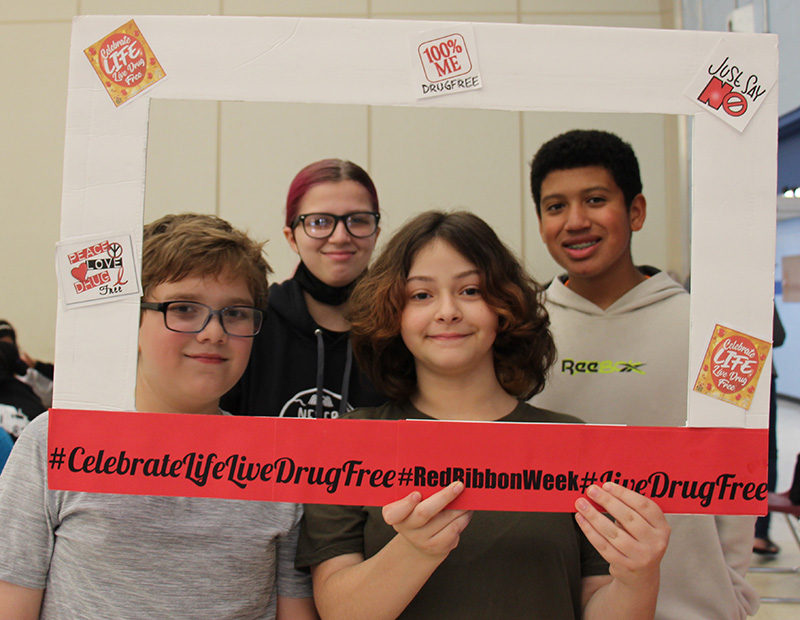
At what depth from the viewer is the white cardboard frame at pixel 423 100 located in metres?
0.94

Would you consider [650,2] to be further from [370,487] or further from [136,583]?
[136,583]

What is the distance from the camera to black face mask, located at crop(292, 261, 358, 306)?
4.46 feet

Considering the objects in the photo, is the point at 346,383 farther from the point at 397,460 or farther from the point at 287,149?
the point at 287,149

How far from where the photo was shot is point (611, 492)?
923 mm

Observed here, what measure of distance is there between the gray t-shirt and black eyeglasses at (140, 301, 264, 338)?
313 mm

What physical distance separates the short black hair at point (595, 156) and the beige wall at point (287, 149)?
1.12 feet

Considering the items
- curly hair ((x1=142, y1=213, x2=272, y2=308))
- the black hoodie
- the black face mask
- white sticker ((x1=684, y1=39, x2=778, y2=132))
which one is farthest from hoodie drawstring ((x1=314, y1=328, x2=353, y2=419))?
white sticker ((x1=684, y1=39, x2=778, y2=132))

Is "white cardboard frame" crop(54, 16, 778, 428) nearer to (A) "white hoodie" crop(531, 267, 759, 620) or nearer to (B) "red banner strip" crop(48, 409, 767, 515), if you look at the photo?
(B) "red banner strip" crop(48, 409, 767, 515)

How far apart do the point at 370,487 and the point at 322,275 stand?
573 mm

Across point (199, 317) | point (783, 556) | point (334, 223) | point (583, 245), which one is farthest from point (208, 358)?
point (783, 556)

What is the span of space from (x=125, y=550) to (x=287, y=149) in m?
2.28

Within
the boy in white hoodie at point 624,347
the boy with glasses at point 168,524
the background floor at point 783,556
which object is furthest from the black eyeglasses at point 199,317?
the background floor at point 783,556

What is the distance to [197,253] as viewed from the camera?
1062 mm

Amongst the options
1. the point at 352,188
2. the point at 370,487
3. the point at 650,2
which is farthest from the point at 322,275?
the point at 650,2
